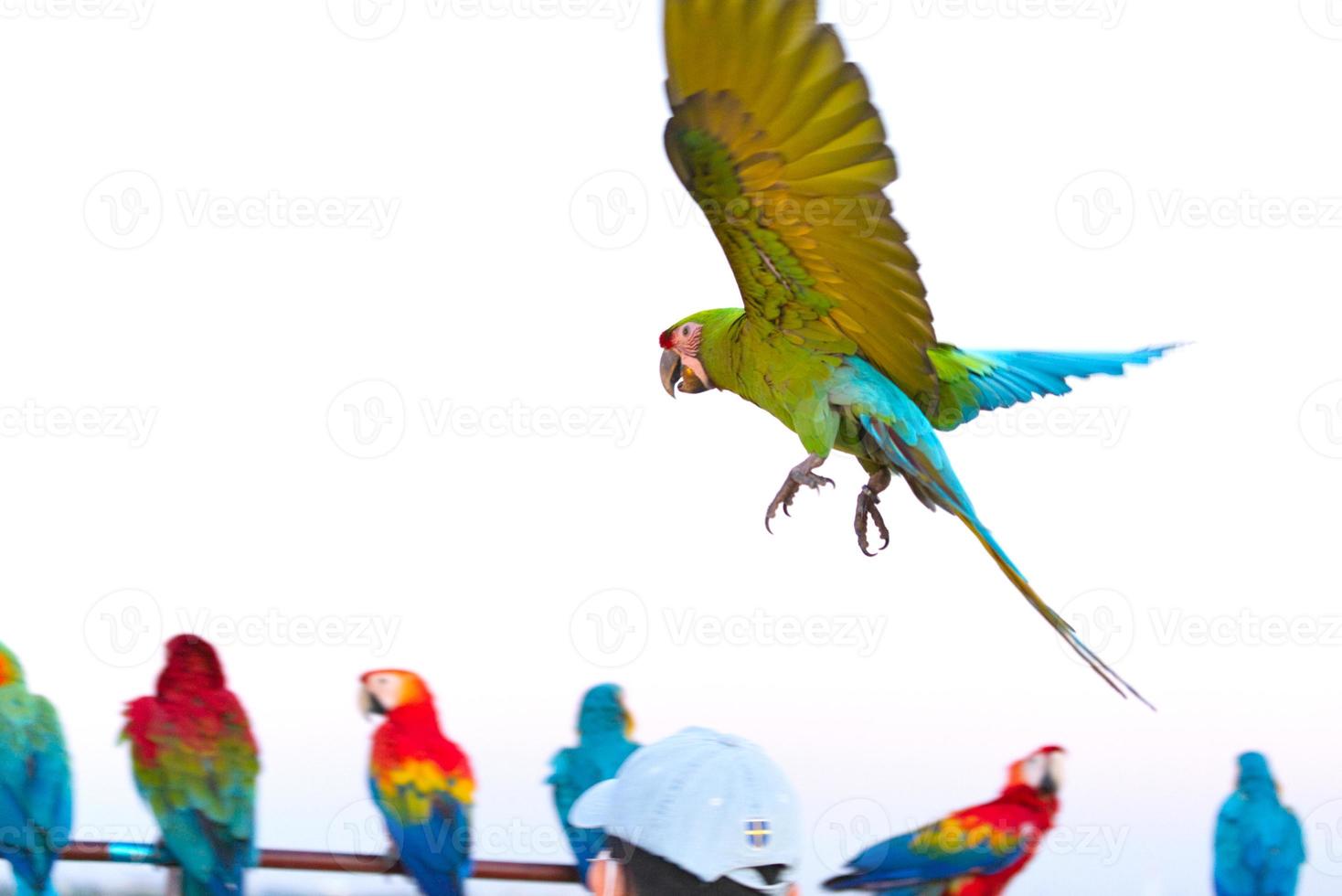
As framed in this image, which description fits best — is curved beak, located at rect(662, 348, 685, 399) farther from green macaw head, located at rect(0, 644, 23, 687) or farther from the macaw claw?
green macaw head, located at rect(0, 644, 23, 687)

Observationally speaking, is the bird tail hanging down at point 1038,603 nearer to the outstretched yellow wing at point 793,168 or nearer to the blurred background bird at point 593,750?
the outstretched yellow wing at point 793,168

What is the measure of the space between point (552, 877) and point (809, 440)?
79cm

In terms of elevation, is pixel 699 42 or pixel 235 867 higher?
pixel 699 42

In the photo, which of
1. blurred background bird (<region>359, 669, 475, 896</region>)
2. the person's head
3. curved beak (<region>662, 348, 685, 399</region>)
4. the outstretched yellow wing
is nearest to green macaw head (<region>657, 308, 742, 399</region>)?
curved beak (<region>662, 348, 685, 399</region>)

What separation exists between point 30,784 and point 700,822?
1.61 metres

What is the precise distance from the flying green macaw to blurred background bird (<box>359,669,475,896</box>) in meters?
0.96

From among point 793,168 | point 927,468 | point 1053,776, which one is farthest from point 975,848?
point 793,168

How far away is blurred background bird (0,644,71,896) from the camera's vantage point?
218 centimetres

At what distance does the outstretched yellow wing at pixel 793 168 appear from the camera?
4.60 feet

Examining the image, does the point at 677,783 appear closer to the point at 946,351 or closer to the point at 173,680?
the point at 946,351

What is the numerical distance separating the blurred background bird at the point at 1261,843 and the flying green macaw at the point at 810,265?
3.29ft

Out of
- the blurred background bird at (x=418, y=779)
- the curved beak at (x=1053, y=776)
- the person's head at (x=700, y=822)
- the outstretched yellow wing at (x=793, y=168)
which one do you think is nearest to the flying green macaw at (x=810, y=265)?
the outstretched yellow wing at (x=793, y=168)

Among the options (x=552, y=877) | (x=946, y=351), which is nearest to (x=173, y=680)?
(x=552, y=877)

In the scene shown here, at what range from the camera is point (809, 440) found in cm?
166
